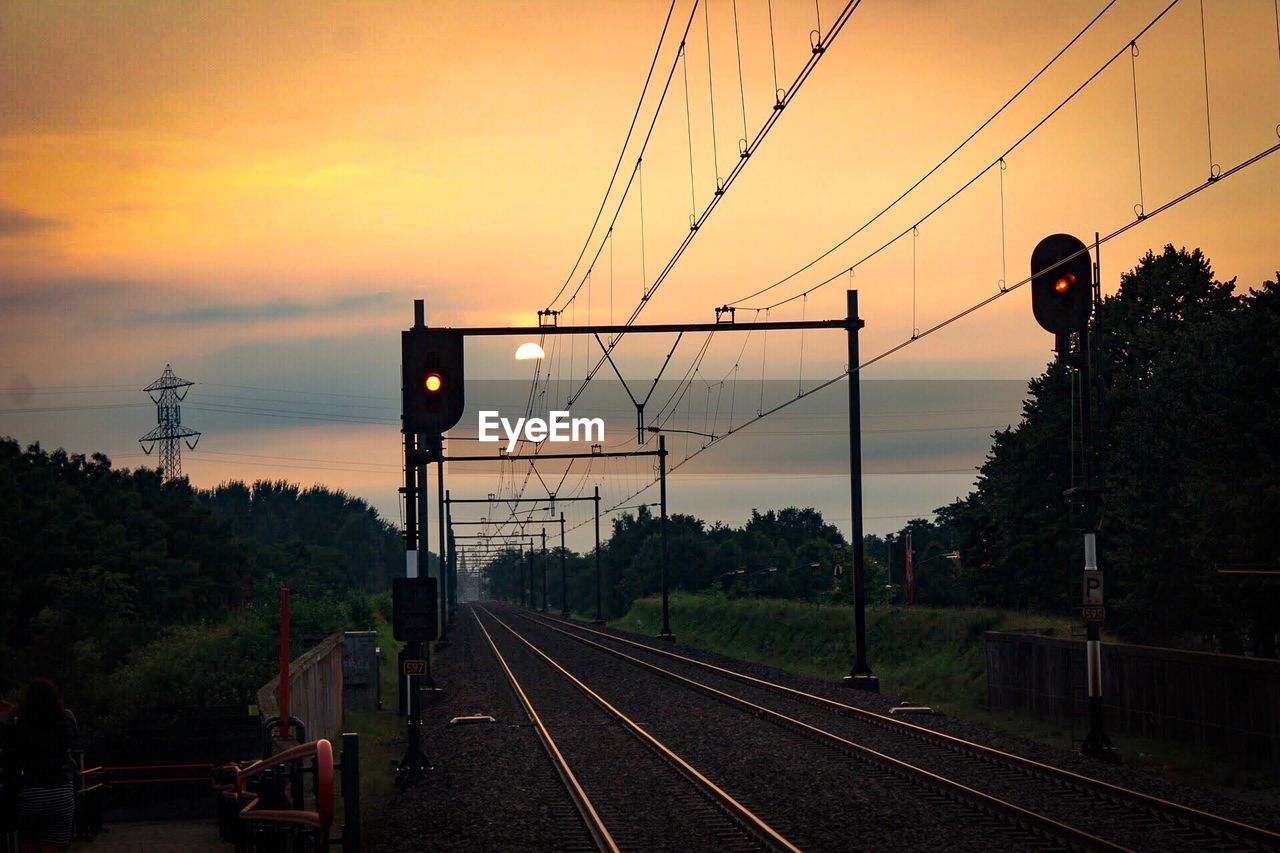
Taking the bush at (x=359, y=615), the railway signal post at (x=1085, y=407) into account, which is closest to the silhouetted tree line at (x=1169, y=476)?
the railway signal post at (x=1085, y=407)

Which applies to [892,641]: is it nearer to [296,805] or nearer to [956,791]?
[956,791]

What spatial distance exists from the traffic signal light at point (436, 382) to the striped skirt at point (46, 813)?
9.60m

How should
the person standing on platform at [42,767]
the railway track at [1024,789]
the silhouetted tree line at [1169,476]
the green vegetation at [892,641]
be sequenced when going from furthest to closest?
Answer: the silhouetted tree line at [1169,476] → the green vegetation at [892,641] → the railway track at [1024,789] → the person standing on platform at [42,767]

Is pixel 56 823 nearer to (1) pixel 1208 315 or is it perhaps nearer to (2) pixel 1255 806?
(2) pixel 1255 806

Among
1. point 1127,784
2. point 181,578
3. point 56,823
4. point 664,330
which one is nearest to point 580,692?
point 664,330

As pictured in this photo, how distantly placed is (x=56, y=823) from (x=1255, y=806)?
1305 centimetres

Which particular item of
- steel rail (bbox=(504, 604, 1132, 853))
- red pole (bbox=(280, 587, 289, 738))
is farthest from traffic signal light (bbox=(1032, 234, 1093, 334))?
red pole (bbox=(280, 587, 289, 738))

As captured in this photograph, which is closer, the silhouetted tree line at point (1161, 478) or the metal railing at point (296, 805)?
the metal railing at point (296, 805)

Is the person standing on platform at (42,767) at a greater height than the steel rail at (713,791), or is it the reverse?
the person standing on platform at (42,767)

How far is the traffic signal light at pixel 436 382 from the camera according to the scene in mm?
18781

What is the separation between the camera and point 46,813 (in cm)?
939

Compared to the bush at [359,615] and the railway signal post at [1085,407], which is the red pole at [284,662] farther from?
the bush at [359,615]

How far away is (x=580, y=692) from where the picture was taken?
114ft

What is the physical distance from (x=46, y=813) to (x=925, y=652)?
35333 millimetres
